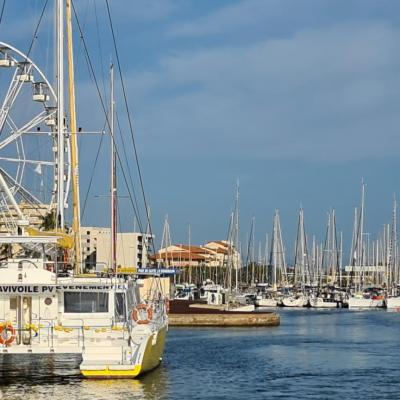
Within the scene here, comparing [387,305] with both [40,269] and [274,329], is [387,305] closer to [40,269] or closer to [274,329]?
[274,329]

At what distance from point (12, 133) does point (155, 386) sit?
104 ft

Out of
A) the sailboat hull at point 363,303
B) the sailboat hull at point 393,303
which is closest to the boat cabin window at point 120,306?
the sailboat hull at point 393,303

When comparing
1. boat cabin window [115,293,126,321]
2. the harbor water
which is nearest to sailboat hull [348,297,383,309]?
the harbor water

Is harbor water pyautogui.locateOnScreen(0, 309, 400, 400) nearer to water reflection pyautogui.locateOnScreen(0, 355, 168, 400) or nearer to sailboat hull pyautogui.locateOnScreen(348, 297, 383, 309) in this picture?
water reflection pyautogui.locateOnScreen(0, 355, 168, 400)

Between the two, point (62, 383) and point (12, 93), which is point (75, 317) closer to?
point (62, 383)

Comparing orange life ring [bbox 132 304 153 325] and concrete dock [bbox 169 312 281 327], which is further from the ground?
orange life ring [bbox 132 304 153 325]

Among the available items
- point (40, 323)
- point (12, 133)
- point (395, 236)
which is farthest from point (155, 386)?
point (395, 236)

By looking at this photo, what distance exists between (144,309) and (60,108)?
9.32m

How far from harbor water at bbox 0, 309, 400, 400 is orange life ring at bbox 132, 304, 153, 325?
6.57 feet

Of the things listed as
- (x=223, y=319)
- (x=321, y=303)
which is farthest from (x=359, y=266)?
(x=223, y=319)

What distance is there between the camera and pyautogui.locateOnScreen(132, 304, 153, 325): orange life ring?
35688 millimetres

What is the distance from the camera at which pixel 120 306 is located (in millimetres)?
34438

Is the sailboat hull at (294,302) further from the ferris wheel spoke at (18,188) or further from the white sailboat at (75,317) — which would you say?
the white sailboat at (75,317)

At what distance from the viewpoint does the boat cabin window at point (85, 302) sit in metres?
34.0
